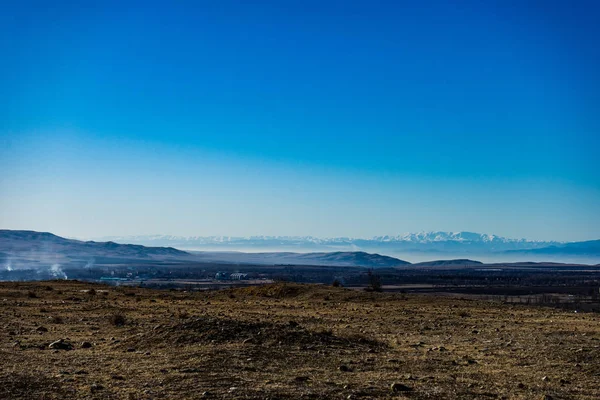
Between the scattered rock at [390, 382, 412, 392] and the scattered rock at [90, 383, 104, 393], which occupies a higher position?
the scattered rock at [390, 382, 412, 392]

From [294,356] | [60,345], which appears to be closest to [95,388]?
[294,356]

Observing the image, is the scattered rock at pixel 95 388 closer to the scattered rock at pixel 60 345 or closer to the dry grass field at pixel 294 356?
the dry grass field at pixel 294 356

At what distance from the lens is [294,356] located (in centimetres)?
1573

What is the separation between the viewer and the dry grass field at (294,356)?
12.3 metres

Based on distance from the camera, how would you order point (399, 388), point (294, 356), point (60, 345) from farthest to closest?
point (60, 345), point (294, 356), point (399, 388)

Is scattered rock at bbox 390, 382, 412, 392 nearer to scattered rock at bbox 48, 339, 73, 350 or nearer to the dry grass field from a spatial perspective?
the dry grass field

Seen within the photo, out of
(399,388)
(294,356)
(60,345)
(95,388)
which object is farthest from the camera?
(60,345)

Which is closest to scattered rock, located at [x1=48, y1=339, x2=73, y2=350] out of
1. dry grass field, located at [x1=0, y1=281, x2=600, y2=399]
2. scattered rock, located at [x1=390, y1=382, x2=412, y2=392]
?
dry grass field, located at [x1=0, y1=281, x2=600, y2=399]

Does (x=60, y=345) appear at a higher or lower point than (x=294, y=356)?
lower

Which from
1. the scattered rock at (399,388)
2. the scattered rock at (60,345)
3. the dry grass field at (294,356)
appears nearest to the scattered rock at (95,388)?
the dry grass field at (294,356)

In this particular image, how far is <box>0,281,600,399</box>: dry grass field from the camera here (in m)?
12.3

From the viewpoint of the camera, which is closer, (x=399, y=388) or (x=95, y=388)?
(x=95, y=388)

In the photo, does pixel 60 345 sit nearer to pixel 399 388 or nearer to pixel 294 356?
pixel 294 356

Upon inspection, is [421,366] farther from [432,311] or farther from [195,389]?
[432,311]
